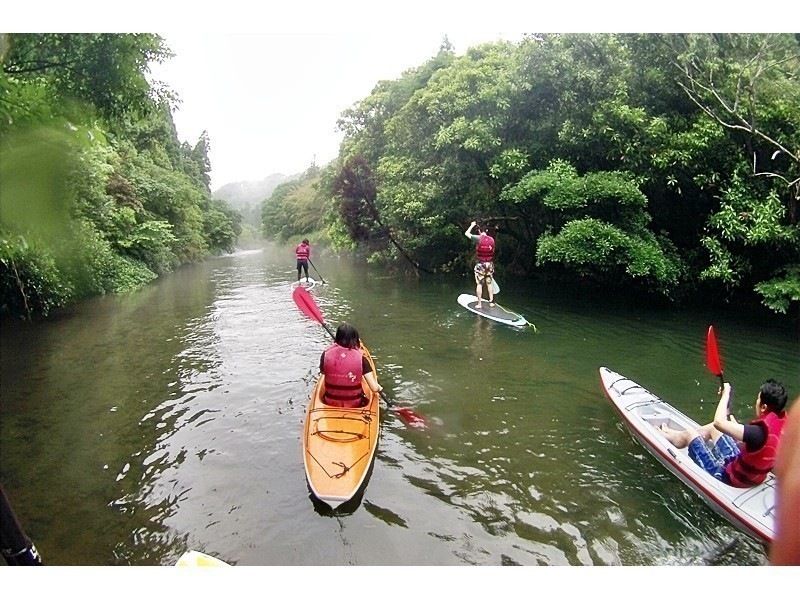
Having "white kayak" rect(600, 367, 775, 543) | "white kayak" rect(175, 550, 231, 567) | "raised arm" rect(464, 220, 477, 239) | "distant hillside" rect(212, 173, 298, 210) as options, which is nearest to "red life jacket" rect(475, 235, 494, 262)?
"raised arm" rect(464, 220, 477, 239)

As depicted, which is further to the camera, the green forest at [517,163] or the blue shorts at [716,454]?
the green forest at [517,163]

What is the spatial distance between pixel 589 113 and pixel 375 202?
6.57 ft

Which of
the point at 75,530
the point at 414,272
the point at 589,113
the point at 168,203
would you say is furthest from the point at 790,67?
the point at 168,203

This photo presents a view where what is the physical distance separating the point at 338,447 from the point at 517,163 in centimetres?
326

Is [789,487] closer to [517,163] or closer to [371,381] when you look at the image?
[371,381]

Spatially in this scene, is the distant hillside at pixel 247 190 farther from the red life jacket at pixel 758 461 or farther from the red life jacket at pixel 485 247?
the red life jacket at pixel 758 461

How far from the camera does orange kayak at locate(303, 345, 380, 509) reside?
2.34m

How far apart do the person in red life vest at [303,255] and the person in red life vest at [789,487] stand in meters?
6.15

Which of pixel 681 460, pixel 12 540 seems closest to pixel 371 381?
pixel 681 460

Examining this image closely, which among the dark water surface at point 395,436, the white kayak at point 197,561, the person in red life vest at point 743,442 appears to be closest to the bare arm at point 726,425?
the person in red life vest at point 743,442

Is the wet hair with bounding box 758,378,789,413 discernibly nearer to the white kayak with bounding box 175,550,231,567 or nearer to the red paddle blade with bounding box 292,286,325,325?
the white kayak with bounding box 175,550,231,567

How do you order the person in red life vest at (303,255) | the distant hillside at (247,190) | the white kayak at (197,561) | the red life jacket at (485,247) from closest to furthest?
the white kayak at (197,561), the distant hillside at (247,190), the red life jacket at (485,247), the person in red life vest at (303,255)

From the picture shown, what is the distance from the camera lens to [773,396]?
2.11m

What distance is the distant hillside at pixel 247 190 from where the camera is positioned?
12.4 ft
